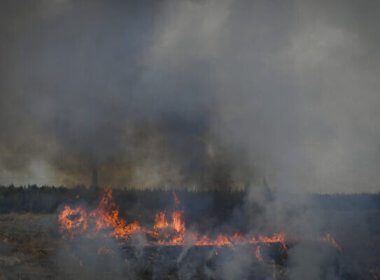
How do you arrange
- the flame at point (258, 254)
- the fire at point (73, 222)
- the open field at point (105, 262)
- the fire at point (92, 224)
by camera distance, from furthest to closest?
1. the fire at point (73, 222)
2. the fire at point (92, 224)
3. the flame at point (258, 254)
4. the open field at point (105, 262)

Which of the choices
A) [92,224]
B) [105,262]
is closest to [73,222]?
[92,224]

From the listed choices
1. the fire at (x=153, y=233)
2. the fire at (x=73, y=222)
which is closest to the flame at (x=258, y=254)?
the fire at (x=153, y=233)

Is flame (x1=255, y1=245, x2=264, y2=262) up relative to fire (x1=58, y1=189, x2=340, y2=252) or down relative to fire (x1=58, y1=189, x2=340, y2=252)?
down

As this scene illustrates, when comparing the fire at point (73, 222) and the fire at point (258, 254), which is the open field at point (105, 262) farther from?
the fire at point (73, 222)

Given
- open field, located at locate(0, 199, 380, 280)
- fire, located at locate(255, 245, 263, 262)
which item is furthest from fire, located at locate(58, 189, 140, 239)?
fire, located at locate(255, 245, 263, 262)

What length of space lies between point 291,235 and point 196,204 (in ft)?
83.7

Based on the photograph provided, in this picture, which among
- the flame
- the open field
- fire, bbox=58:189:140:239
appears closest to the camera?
the open field

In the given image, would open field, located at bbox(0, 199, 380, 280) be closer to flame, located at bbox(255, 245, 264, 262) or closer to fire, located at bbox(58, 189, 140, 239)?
flame, located at bbox(255, 245, 264, 262)

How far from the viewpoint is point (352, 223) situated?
44656 millimetres

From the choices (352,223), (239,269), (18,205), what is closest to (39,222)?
(18,205)

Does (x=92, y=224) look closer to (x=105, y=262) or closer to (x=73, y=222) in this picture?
(x=73, y=222)

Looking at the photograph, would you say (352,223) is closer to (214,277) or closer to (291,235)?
Result: (291,235)

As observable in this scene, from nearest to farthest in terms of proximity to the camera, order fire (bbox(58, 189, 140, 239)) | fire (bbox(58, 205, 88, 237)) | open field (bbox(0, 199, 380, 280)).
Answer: open field (bbox(0, 199, 380, 280)), fire (bbox(58, 189, 140, 239)), fire (bbox(58, 205, 88, 237))

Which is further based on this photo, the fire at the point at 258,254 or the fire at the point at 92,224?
the fire at the point at 92,224
